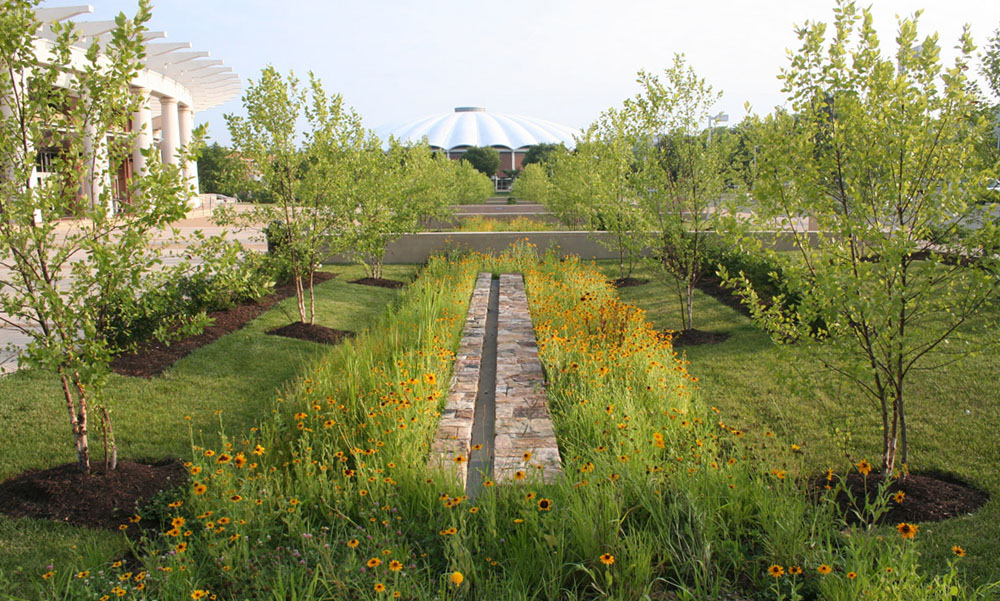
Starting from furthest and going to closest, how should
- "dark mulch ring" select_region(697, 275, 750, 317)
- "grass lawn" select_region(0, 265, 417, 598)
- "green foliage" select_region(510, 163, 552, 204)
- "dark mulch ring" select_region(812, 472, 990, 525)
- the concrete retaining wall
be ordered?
1. "green foliage" select_region(510, 163, 552, 204)
2. the concrete retaining wall
3. "dark mulch ring" select_region(697, 275, 750, 317)
4. "dark mulch ring" select_region(812, 472, 990, 525)
5. "grass lawn" select_region(0, 265, 417, 598)

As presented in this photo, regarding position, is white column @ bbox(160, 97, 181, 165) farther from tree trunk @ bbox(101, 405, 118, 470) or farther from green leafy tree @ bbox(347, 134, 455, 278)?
tree trunk @ bbox(101, 405, 118, 470)

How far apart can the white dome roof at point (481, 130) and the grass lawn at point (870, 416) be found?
73.2m

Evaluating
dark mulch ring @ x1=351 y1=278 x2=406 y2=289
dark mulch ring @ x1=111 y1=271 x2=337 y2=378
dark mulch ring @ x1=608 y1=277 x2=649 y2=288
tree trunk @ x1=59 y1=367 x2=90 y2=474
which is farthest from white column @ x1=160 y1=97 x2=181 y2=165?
tree trunk @ x1=59 y1=367 x2=90 y2=474

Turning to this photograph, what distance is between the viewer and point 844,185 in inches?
166

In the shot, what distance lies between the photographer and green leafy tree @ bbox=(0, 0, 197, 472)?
3732 mm

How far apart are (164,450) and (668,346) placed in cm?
419

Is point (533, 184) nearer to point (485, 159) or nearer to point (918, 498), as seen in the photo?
point (485, 159)

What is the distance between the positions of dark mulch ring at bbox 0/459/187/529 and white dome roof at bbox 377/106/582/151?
7582 centimetres

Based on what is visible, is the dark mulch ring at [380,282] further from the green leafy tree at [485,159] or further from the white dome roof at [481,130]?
the white dome roof at [481,130]

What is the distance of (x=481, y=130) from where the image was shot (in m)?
85.1

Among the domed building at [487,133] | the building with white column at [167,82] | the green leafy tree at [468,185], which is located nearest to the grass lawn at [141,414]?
the building with white column at [167,82]

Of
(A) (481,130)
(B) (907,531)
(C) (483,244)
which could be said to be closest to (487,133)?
(A) (481,130)

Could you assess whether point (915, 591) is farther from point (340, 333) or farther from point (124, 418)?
point (340, 333)

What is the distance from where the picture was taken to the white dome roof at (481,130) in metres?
82.1
